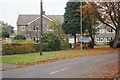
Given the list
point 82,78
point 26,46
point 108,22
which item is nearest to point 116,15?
point 108,22

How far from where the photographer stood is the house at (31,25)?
93.1m

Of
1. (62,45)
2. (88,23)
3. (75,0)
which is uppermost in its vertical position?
(75,0)

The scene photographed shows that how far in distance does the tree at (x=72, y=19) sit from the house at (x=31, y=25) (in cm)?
3292

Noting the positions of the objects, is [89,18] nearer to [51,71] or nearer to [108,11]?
[108,11]

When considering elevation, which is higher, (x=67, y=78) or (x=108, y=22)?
(x=108, y=22)

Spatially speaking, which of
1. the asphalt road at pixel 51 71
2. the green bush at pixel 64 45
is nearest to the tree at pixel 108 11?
the green bush at pixel 64 45

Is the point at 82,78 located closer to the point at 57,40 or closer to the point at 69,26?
the point at 57,40

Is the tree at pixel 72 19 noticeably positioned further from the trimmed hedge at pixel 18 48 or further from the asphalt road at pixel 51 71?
the asphalt road at pixel 51 71

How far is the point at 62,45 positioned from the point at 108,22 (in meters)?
11.1

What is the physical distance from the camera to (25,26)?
97.2m

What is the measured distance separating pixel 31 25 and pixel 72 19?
37.9 meters

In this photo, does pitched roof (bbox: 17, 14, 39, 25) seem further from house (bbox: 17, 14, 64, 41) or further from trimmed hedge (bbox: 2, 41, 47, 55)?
trimmed hedge (bbox: 2, 41, 47, 55)

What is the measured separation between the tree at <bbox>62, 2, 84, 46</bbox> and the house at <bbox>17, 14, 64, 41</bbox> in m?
32.9

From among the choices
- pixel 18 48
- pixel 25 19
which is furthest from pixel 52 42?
pixel 25 19
